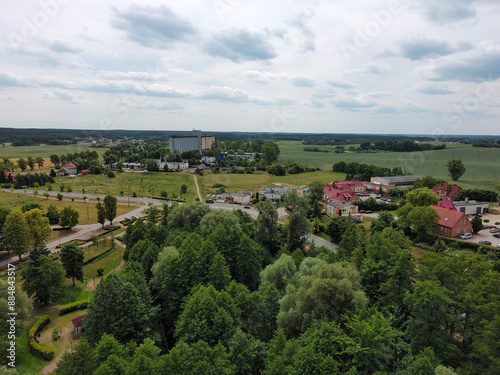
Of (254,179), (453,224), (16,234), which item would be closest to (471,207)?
(453,224)

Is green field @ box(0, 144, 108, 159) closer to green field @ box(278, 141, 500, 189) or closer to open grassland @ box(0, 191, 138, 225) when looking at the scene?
open grassland @ box(0, 191, 138, 225)

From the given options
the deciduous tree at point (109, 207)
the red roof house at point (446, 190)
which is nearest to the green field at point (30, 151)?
the deciduous tree at point (109, 207)

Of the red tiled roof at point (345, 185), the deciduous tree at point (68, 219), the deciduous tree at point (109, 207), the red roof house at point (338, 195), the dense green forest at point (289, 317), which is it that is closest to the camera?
the dense green forest at point (289, 317)

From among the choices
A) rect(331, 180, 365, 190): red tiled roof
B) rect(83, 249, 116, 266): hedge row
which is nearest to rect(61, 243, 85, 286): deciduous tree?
rect(83, 249, 116, 266): hedge row

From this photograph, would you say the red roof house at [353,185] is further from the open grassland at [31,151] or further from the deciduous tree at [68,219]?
the open grassland at [31,151]

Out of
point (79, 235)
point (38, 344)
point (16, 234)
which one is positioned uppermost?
point (16, 234)

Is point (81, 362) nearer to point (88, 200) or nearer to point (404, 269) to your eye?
point (404, 269)

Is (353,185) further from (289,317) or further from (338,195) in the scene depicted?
(289,317)
